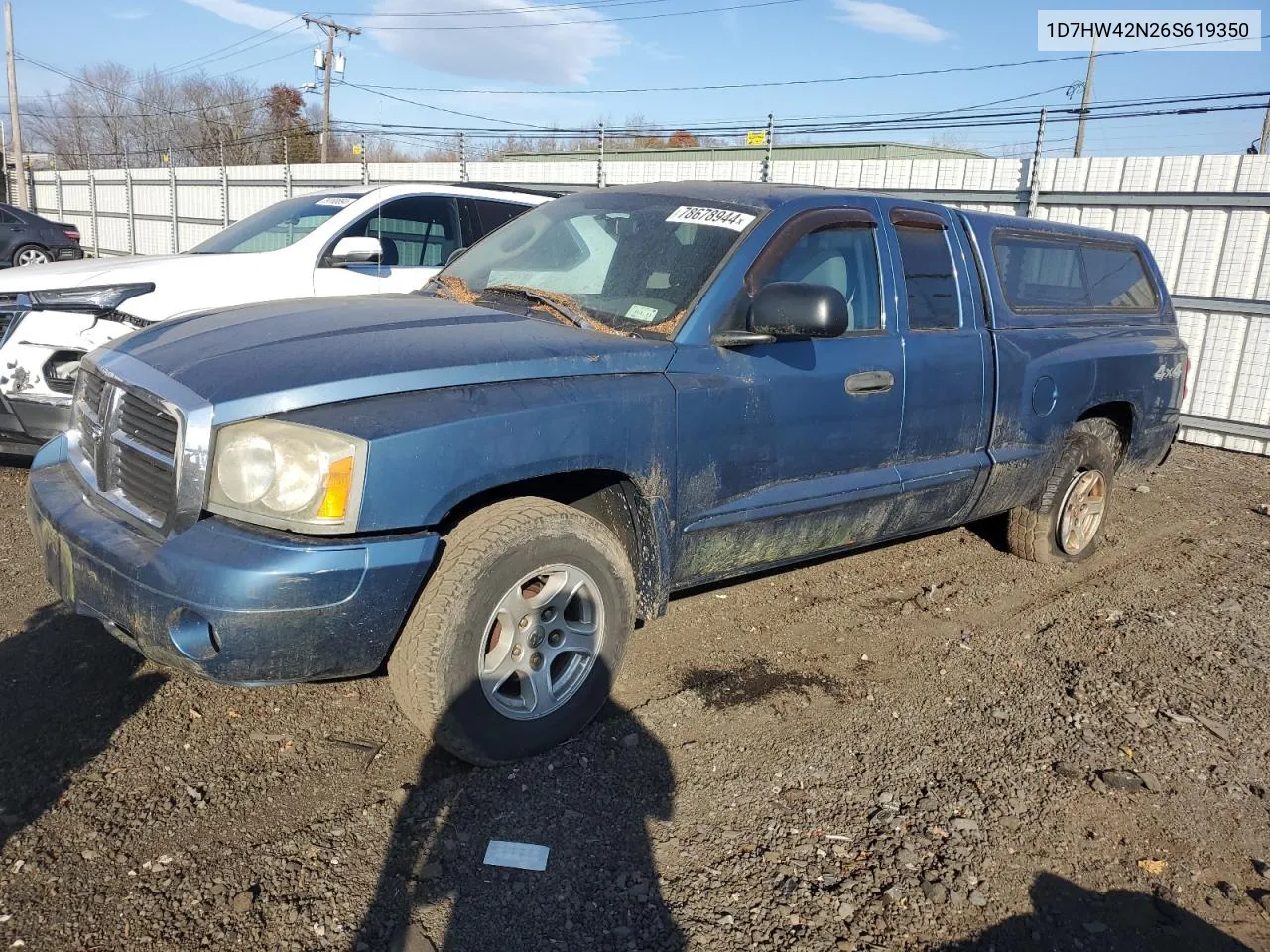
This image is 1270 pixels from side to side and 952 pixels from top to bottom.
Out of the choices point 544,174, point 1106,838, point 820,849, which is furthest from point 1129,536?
point 544,174

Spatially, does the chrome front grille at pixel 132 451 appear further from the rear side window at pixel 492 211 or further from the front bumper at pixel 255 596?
the rear side window at pixel 492 211

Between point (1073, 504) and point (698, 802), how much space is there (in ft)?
11.3

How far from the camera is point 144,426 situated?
2871mm

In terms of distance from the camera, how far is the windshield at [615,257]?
3.53 m

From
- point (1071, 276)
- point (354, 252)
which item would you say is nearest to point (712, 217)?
point (1071, 276)

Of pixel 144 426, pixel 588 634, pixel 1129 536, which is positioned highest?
pixel 144 426

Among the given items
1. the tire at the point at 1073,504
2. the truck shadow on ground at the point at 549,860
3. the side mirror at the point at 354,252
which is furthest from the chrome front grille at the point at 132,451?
the tire at the point at 1073,504

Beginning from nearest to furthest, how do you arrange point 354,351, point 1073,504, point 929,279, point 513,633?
1. point 354,351
2. point 513,633
3. point 929,279
4. point 1073,504

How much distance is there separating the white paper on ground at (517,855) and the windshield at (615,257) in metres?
1.72

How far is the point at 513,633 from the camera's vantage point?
2986mm

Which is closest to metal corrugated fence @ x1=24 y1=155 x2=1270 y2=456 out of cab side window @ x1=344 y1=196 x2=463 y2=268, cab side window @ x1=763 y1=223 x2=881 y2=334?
cab side window @ x1=344 y1=196 x2=463 y2=268

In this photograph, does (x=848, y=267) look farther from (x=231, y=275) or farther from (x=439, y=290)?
(x=231, y=275)

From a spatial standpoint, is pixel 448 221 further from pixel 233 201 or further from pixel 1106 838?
pixel 233 201

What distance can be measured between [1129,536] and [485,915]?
5.25m
